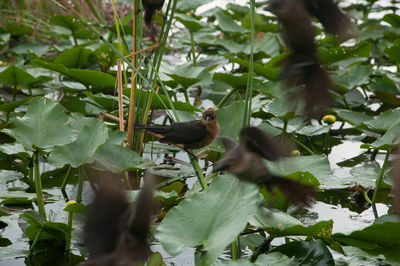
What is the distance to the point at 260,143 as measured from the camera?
2.12ft

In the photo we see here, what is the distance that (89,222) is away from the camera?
18.8 inches

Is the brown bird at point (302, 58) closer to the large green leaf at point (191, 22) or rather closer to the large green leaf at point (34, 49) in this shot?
the large green leaf at point (191, 22)

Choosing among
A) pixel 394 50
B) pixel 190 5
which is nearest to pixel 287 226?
pixel 394 50

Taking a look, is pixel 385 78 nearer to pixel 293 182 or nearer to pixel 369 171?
pixel 369 171

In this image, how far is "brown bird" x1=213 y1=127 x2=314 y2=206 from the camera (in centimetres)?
54

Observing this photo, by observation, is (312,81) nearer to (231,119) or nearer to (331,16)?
(331,16)

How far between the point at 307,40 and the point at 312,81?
1.8 inches

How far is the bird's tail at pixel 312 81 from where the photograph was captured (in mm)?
444

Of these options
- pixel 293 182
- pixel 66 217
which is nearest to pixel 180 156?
pixel 66 217

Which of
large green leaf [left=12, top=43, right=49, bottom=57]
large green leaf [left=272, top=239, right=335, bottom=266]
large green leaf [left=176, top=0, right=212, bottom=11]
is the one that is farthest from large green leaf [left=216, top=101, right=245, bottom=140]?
large green leaf [left=12, top=43, right=49, bottom=57]

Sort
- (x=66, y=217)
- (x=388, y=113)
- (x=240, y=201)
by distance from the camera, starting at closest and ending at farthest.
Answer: (x=240, y=201) → (x=66, y=217) → (x=388, y=113)

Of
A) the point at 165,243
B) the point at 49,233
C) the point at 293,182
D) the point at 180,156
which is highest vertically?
the point at 293,182

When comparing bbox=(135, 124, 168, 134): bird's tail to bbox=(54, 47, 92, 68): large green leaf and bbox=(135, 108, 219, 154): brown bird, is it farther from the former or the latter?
bbox=(54, 47, 92, 68): large green leaf

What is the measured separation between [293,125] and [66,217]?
0.93m
